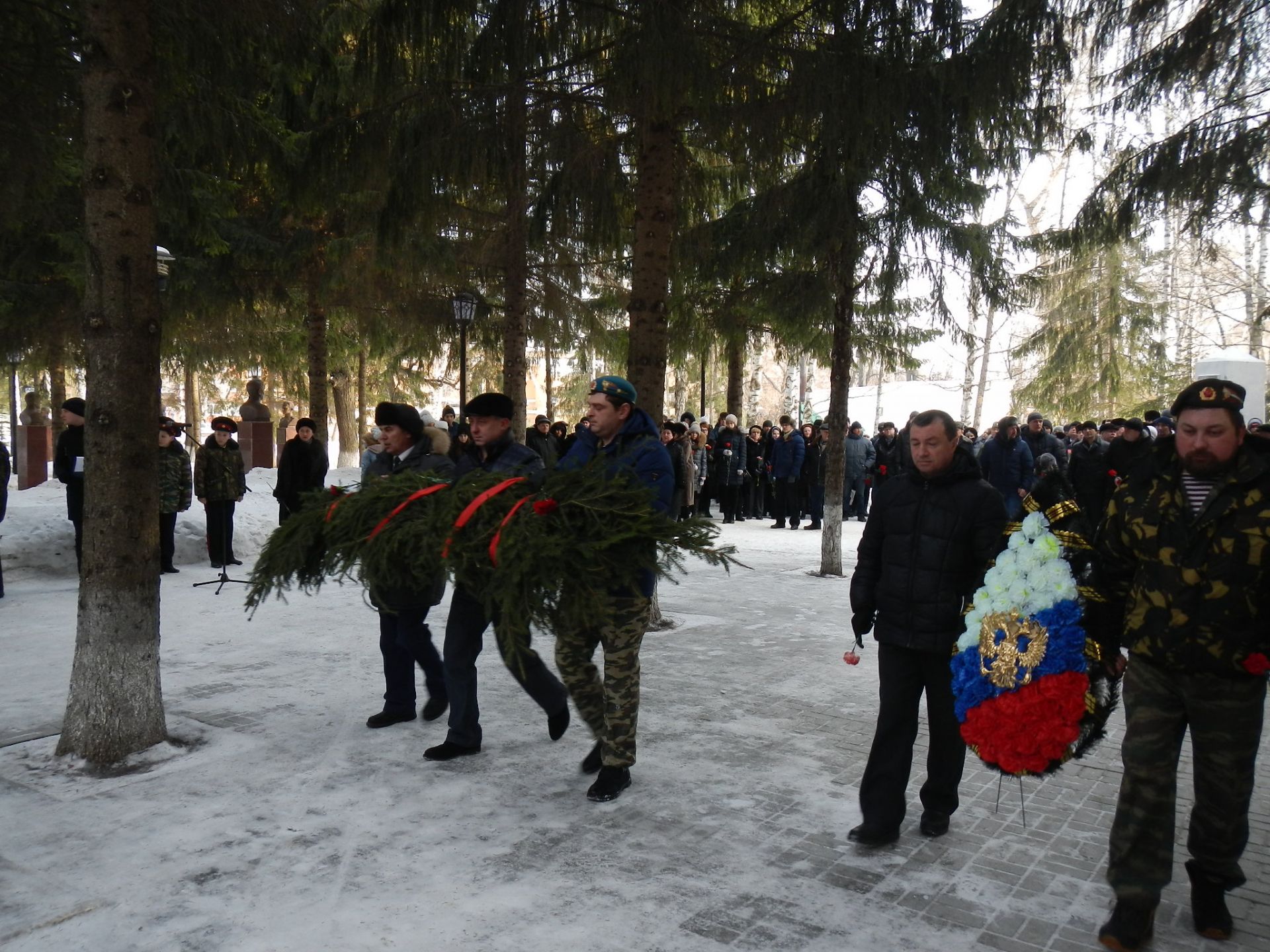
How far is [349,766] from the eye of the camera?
17.3 feet

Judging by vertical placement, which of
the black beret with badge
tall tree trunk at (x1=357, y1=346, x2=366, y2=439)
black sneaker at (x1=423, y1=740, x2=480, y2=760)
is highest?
tall tree trunk at (x1=357, y1=346, x2=366, y2=439)

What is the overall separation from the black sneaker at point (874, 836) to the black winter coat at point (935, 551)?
80 centimetres

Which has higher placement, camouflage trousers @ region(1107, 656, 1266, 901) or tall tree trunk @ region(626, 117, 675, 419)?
tall tree trunk @ region(626, 117, 675, 419)

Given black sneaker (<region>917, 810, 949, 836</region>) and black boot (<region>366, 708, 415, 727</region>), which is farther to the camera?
black boot (<region>366, 708, 415, 727</region>)

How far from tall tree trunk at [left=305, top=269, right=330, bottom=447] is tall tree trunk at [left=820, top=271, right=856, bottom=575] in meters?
8.62

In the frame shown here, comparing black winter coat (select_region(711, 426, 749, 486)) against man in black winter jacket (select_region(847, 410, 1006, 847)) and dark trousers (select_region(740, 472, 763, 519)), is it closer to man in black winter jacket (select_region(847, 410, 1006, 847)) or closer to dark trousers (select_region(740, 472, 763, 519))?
dark trousers (select_region(740, 472, 763, 519))

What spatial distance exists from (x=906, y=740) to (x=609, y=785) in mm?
1444

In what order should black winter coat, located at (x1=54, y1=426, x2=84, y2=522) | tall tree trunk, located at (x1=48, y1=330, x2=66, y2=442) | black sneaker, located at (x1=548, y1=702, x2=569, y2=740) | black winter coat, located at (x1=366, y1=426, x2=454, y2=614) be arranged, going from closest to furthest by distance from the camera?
black winter coat, located at (x1=366, y1=426, x2=454, y2=614) < black sneaker, located at (x1=548, y1=702, x2=569, y2=740) < black winter coat, located at (x1=54, y1=426, x2=84, y2=522) < tall tree trunk, located at (x1=48, y1=330, x2=66, y2=442)

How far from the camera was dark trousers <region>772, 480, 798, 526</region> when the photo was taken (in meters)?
20.0

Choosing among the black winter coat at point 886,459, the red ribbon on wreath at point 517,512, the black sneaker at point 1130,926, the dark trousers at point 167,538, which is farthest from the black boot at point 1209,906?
the black winter coat at point 886,459

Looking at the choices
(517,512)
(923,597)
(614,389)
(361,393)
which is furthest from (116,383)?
(361,393)

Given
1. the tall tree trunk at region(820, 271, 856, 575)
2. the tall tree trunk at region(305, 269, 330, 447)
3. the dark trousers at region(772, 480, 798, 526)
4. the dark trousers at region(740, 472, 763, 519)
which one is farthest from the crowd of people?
the dark trousers at region(740, 472, 763, 519)

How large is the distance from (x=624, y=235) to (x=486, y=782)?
21.1ft

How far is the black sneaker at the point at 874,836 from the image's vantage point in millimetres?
4332
